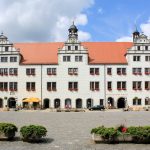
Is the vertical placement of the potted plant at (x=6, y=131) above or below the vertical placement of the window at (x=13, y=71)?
below

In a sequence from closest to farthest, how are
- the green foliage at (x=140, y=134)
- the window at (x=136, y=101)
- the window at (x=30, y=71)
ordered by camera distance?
the green foliage at (x=140, y=134) < the window at (x=136, y=101) < the window at (x=30, y=71)

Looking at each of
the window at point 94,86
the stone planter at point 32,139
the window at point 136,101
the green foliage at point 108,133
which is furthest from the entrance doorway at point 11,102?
the green foliage at point 108,133

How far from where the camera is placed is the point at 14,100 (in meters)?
66.1

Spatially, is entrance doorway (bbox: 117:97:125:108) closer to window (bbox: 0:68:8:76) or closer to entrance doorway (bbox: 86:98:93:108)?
entrance doorway (bbox: 86:98:93:108)

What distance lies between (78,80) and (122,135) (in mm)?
49535

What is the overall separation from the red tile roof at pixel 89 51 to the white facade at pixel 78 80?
43.1 inches

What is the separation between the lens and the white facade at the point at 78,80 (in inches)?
2586

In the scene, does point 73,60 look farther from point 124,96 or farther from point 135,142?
point 135,142

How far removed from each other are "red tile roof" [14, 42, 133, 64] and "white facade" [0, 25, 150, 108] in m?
1.10

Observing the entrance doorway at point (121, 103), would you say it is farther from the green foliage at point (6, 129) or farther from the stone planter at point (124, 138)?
the green foliage at point (6, 129)

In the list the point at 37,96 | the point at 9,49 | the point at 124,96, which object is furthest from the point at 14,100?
the point at 124,96

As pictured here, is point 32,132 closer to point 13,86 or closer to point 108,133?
point 108,133

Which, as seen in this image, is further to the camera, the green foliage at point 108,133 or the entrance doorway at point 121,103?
the entrance doorway at point 121,103

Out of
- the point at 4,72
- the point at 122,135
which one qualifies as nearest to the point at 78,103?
the point at 4,72
